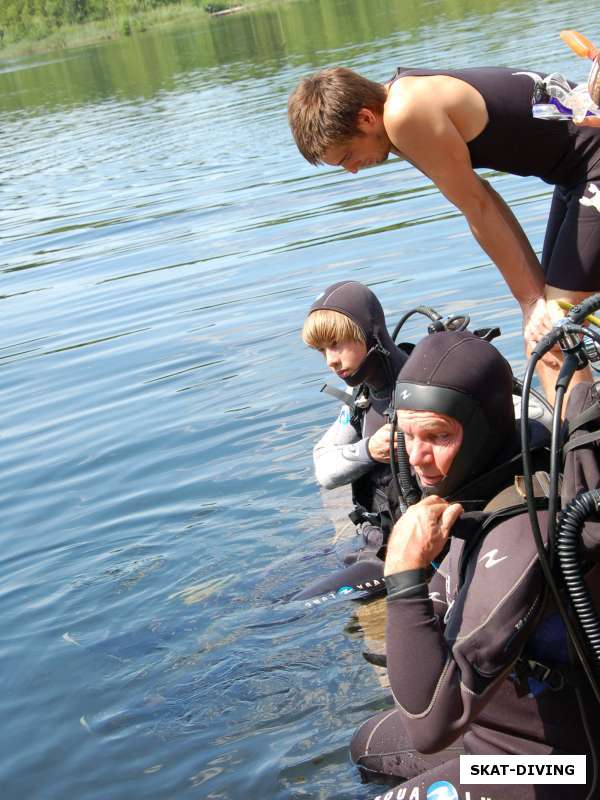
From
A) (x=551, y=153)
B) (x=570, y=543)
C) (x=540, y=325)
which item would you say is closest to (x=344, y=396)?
(x=540, y=325)

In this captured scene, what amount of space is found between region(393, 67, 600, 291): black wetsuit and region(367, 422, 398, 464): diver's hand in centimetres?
89

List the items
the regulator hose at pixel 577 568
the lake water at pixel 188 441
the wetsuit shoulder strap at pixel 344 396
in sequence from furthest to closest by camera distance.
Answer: the wetsuit shoulder strap at pixel 344 396, the lake water at pixel 188 441, the regulator hose at pixel 577 568

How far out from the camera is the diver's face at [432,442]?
2.86 m

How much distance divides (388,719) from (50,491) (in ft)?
13.2

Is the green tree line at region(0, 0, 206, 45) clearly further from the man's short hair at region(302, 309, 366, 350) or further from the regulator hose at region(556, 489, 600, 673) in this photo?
the regulator hose at region(556, 489, 600, 673)

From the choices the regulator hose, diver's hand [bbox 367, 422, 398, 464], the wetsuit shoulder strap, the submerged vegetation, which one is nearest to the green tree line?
the submerged vegetation

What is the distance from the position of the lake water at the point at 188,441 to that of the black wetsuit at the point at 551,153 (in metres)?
1.75

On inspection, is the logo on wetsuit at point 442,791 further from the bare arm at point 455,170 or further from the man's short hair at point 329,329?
the man's short hair at point 329,329

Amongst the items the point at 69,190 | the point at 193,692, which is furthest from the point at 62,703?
the point at 69,190

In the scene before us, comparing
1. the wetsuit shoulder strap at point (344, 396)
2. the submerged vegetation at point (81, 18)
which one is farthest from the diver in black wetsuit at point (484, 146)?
the submerged vegetation at point (81, 18)

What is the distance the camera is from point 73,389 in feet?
30.0

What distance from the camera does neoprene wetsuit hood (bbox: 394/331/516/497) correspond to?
2852mm

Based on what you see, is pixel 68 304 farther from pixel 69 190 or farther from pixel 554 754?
pixel 554 754

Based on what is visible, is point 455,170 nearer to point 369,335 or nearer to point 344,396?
point 369,335
